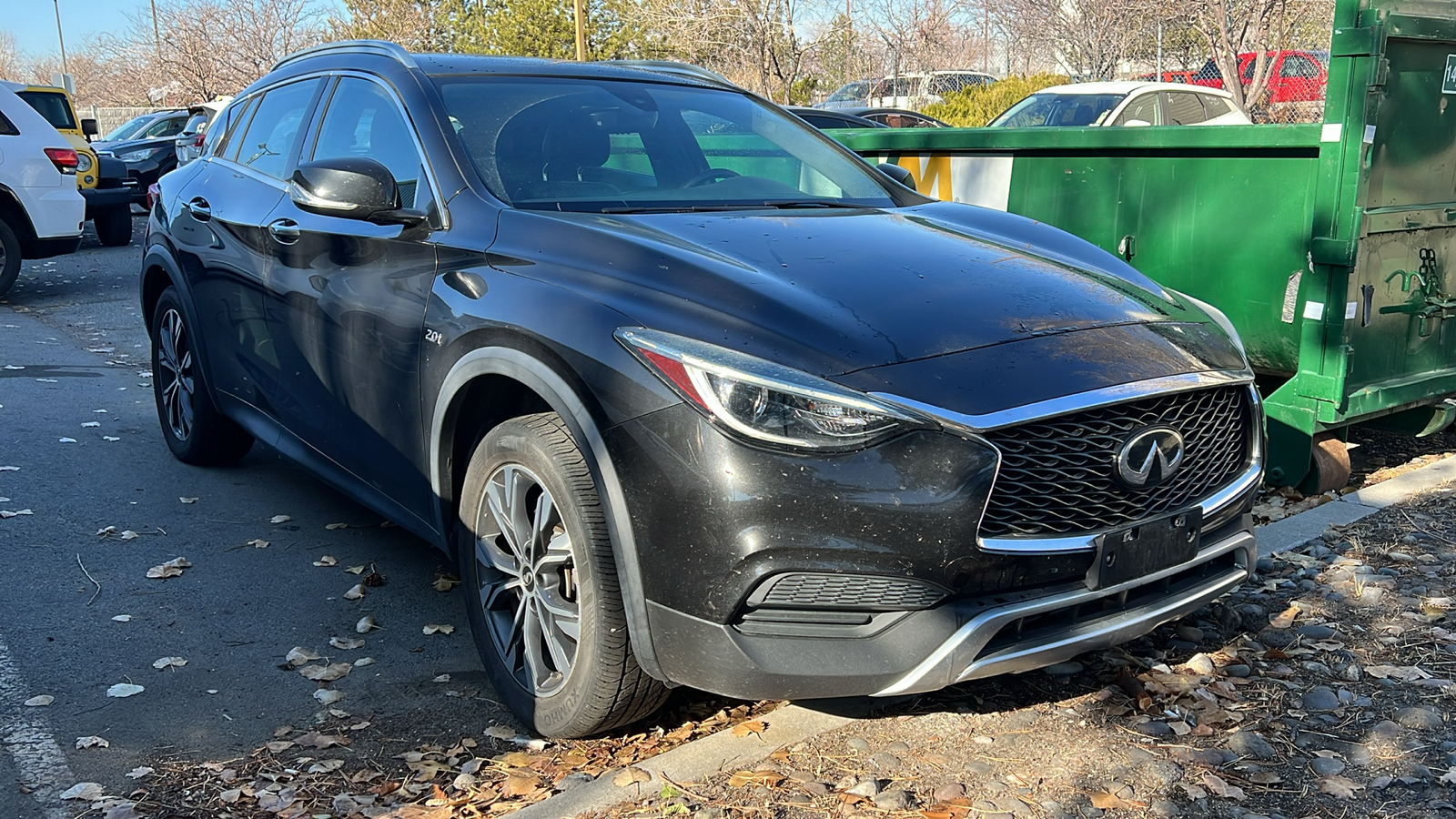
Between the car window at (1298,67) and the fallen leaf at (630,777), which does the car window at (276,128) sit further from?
the car window at (1298,67)

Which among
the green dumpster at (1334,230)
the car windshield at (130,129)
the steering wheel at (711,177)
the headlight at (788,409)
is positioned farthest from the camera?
the car windshield at (130,129)

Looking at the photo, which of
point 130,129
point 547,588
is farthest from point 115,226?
point 547,588

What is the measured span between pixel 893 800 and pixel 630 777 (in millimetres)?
642

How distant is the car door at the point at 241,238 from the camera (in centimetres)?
467

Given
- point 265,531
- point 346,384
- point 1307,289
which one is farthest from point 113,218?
point 1307,289

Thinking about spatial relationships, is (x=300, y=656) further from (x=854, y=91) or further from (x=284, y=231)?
(x=854, y=91)

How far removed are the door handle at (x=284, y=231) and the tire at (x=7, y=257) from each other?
8.88 metres

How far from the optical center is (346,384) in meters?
4.02

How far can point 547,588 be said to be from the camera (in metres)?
3.16

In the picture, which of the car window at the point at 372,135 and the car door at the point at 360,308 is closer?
the car door at the point at 360,308

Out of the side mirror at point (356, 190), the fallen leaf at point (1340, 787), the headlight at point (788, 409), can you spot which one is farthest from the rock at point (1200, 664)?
the side mirror at point (356, 190)

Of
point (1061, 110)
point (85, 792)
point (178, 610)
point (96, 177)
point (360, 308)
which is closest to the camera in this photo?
point (85, 792)

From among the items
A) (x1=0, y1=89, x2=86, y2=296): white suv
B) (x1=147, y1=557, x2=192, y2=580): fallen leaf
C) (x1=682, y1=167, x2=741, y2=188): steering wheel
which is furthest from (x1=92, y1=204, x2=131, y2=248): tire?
(x1=682, y1=167, x2=741, y2=188): steering wheel

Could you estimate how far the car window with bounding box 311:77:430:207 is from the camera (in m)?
3.84
